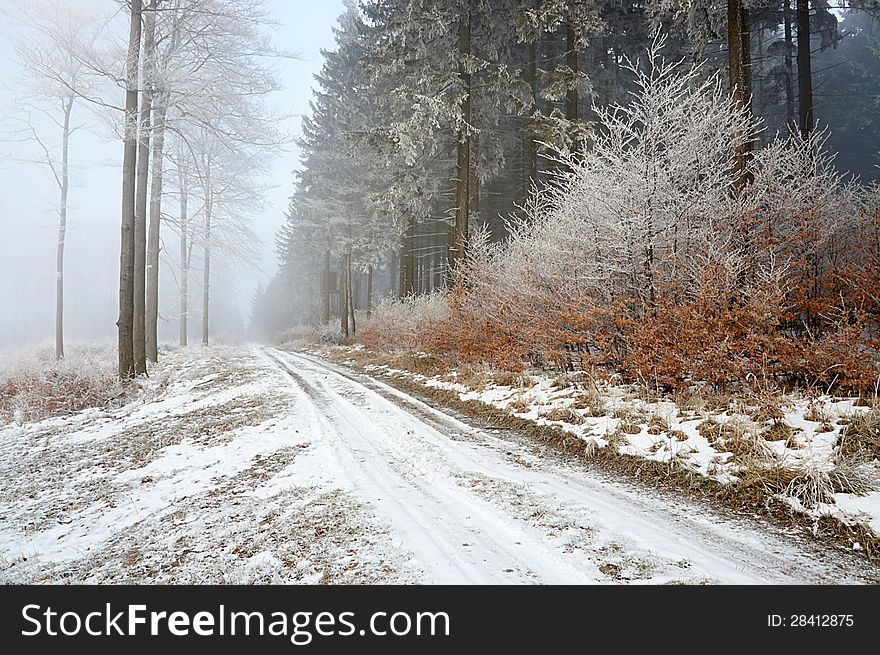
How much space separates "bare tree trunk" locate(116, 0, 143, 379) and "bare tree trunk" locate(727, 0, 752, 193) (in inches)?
501

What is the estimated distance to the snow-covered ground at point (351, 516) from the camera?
8.48 ft

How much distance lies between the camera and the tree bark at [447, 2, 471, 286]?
508 inches

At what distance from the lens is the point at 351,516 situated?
3281 mm

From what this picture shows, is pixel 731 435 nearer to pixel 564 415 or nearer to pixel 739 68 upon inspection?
pixel 564 415

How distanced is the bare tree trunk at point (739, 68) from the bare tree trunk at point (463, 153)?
21.4ft

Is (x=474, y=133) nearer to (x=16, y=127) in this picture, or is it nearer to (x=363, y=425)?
(x=363, y=425)

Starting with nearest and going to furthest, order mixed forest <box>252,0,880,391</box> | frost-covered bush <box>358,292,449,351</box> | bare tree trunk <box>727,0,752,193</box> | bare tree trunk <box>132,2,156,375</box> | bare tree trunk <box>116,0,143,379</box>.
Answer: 1. mixed forest <box>252,0,880,391</box>
2. bare tree trunk <box>727,0,752,193</box>
3. bare tree trunk <box>116,0,143,379</box>
4. bare tree trunk <box>132,2,156,375</box>
5. frost-covered bush <box>358,292,449,351</box>

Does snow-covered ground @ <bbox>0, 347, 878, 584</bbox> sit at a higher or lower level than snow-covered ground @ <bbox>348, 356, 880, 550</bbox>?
lower

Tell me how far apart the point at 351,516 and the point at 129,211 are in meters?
10.3

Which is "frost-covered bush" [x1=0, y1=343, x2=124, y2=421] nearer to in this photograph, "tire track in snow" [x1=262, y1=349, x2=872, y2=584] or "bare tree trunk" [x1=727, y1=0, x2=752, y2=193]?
"tire track in snow" [x1=262, y1=349, x2=872, y2=584]

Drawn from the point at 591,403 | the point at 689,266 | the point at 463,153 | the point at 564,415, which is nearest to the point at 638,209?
the point at 689,266

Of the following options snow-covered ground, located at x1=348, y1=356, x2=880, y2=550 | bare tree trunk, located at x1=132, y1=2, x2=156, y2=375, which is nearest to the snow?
snow-covered ground, located at x1=348, y1=356, x2=880, y2=550

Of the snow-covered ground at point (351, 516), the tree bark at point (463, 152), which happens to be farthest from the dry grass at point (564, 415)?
the tree bark at point (463, 152)

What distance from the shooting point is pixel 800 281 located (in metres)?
7.60
